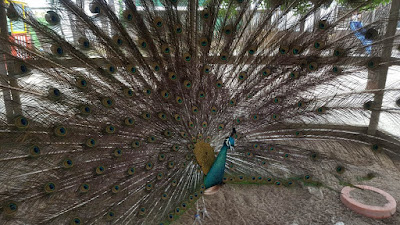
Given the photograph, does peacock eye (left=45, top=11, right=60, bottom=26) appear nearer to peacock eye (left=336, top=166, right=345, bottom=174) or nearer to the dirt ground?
the dirt ground

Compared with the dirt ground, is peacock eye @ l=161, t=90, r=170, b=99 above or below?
above

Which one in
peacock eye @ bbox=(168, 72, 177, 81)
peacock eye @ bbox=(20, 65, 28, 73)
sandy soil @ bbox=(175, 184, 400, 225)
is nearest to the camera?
peacock eye @ bbox=(20, 65, 28, 73)

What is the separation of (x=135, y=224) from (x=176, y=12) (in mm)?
1802

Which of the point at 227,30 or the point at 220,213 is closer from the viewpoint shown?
the point at 227,30

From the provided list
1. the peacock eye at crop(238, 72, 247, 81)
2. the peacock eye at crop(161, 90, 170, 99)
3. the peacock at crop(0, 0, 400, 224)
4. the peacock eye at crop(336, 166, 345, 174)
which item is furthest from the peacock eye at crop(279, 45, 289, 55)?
the peacock eye at crop(336, 166, 345, 174)

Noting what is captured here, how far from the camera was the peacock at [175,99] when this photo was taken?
6.38ft

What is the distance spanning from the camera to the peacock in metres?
1.94

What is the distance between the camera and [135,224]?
223 centimetres

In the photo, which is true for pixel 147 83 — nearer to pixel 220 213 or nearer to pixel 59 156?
pixel 59 156

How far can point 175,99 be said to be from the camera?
2459 millimetres

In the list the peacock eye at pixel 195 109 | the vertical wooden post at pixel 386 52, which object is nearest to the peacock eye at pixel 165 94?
the peacock eye at pixel 195 109

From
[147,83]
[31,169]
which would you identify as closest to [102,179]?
[31,169]

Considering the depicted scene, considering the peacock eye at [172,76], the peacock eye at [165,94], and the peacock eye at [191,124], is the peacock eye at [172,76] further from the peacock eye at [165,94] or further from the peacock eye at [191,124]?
the peacock eye at [191,124]

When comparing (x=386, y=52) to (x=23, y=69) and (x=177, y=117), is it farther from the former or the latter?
→ (x=23, y=69)
